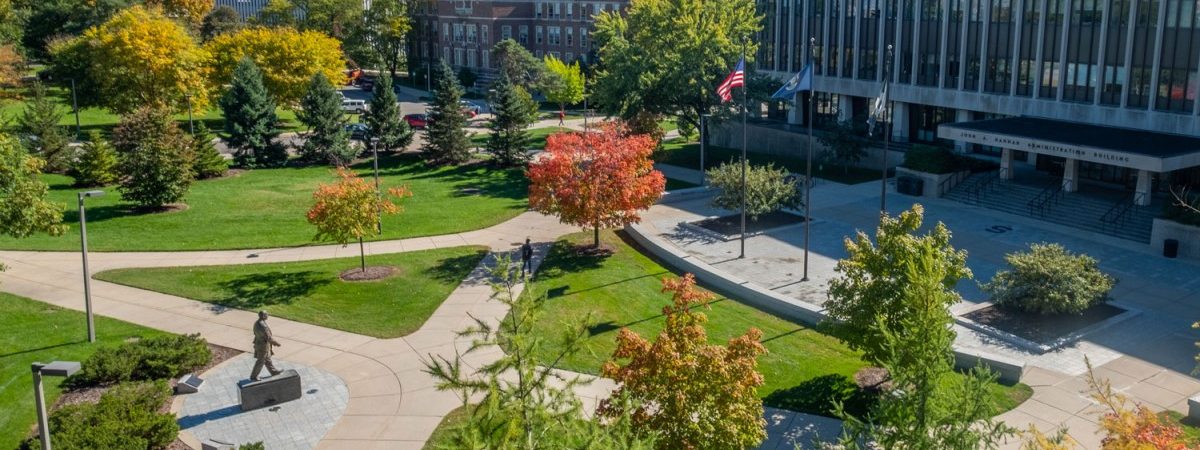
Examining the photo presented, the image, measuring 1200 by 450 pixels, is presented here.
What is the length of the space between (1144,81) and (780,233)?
18044 millimetres

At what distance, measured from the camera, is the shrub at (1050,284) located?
26984 mm

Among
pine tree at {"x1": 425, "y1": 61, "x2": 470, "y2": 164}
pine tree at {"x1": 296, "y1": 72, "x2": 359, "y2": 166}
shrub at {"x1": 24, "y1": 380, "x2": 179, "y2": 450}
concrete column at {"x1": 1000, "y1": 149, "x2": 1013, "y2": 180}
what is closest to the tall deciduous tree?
pine tree at {"x1": 296, "y1": 72, "x2": 359, "y2": 166}

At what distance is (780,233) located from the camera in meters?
38.3

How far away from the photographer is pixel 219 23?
8706 cm

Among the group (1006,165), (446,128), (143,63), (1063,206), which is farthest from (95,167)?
(1063,206)

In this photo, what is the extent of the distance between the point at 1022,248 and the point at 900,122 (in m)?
21.0

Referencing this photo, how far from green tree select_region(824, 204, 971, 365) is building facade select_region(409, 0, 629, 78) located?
80.0 m

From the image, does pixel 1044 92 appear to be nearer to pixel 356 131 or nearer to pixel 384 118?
pixel 384 118

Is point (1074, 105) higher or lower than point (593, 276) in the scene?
higher

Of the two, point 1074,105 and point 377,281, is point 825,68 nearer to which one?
point 1074,105

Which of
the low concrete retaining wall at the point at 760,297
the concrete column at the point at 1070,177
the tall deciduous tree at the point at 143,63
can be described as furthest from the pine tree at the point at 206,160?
the concrete column at the point at 1070,177

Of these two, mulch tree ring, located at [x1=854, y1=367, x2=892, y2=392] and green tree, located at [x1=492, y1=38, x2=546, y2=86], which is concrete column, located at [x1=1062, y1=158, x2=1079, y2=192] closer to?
mulch tree ring, located at [x1=854, y1=367, x2=892, y2=392]

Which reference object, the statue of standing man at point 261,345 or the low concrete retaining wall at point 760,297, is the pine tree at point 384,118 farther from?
the statue of standing man at point 261,345

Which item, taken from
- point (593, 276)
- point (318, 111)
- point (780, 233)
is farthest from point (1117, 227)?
point (318, 111)
